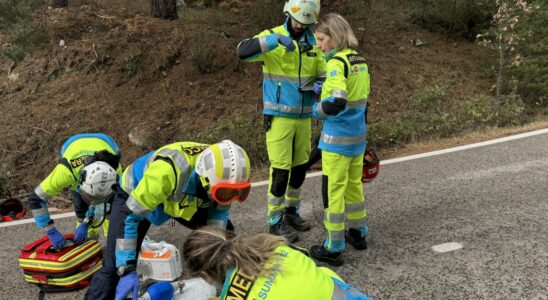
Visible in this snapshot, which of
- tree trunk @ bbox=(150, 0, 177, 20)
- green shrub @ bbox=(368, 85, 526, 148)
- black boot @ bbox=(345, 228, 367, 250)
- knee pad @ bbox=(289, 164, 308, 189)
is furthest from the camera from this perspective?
tree trunk @ bbox=(150, 0, 177, 20)

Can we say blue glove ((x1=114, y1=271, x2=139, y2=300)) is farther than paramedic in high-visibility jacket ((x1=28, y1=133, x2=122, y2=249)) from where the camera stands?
No

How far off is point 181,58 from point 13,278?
23.0 ft

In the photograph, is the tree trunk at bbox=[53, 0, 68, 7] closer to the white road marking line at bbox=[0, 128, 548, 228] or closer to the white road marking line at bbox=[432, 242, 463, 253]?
the white road marking line at bbox=[0, 128, 548, 228]

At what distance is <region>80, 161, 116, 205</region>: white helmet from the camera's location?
4.09 meters

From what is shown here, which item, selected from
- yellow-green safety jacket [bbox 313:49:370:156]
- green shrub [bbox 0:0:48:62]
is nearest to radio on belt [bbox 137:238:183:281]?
yellow-green safety jacket [bbox 313:49:370:156]

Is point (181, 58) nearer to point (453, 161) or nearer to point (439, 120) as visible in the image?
point (439, 120)

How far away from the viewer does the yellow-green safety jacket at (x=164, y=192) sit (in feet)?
9.98

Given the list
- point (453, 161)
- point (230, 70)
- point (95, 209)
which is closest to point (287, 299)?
point (95, 209)

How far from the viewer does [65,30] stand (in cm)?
1130

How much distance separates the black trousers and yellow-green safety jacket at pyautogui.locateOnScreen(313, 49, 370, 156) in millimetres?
1252

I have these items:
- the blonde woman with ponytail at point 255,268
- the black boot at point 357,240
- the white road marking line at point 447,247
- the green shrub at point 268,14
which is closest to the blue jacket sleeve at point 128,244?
the blonde woman with ponytail at point 255,268

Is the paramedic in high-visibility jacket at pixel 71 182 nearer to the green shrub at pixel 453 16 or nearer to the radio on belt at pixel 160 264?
the radio on belt at pixel 160 264

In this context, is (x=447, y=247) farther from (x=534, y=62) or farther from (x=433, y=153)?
(x=534, y=62)

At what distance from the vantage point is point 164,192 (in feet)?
10.1
